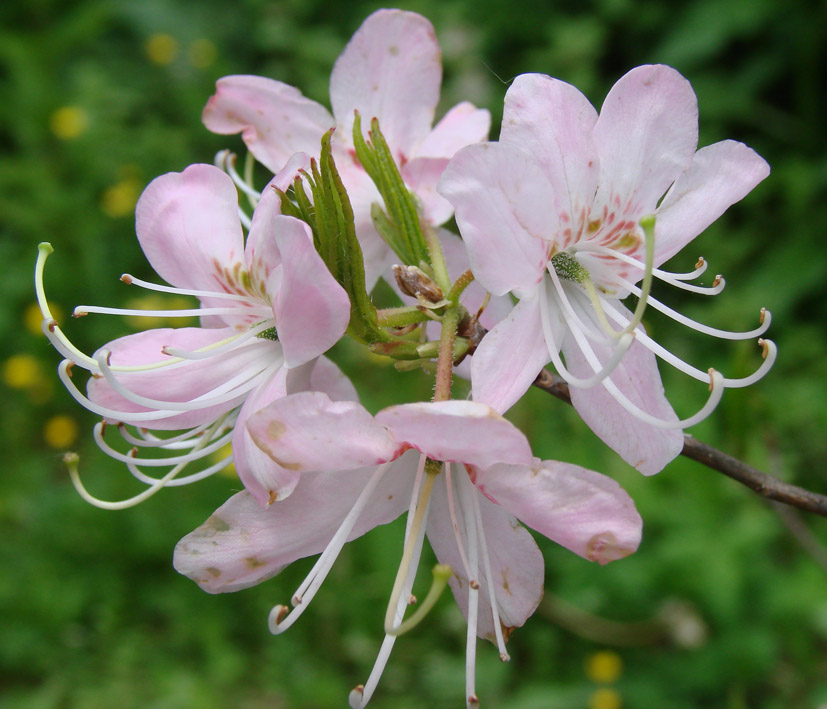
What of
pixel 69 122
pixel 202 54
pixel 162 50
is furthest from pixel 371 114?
pixel 162 50

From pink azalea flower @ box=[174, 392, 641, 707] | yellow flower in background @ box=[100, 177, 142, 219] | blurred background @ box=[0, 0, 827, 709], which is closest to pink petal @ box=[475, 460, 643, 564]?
pink azalea flower @ box=[174, 392, 641, 707]

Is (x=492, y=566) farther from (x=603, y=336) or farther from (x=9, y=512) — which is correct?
(x=9, y=512)

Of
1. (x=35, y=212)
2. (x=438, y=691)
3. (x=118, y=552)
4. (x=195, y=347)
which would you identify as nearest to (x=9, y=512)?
(x=118, y=552)

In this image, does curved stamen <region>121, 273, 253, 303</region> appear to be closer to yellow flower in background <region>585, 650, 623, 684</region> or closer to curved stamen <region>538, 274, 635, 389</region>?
curved stamen <region>538, 274, 635, 389</region>

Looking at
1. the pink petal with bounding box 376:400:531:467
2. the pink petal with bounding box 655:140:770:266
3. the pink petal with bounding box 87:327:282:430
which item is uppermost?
the pink petal with bounding box 655:140:770:266

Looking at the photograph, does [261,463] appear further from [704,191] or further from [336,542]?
[704,191]
